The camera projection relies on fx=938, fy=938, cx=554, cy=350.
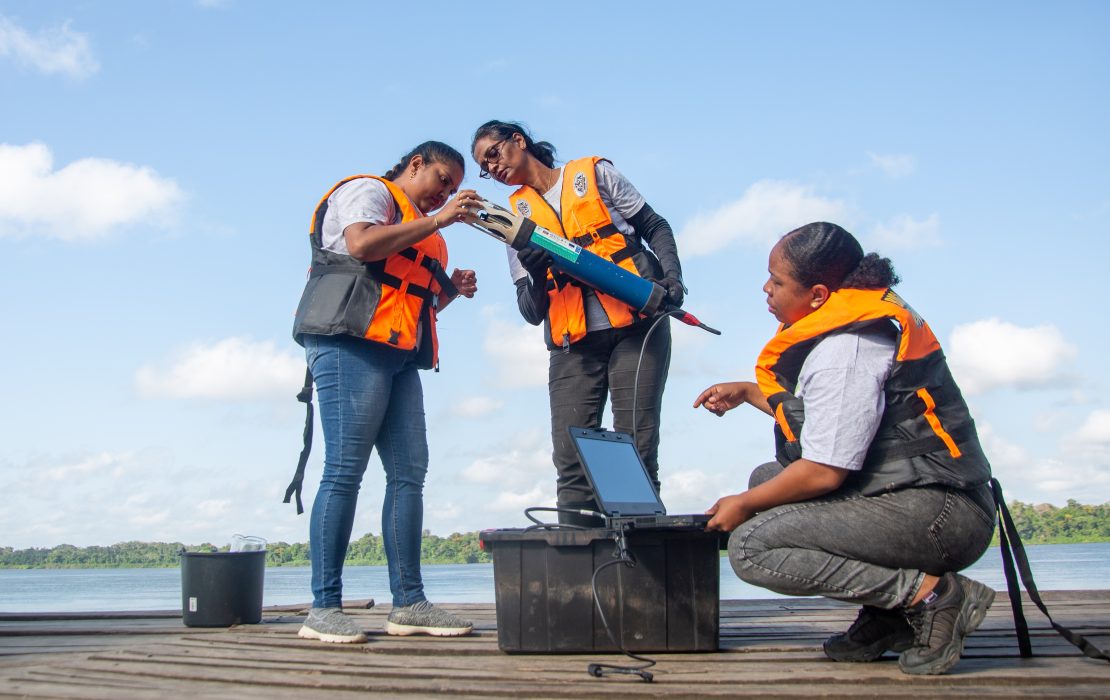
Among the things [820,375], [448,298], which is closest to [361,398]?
[448,298]

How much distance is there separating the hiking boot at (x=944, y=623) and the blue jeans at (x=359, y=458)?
180 cm

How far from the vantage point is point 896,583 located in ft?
7.64

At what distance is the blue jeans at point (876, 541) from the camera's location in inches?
91.3

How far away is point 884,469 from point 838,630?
1072 millimetres

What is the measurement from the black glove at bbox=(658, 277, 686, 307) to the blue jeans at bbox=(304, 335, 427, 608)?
996 millimetres

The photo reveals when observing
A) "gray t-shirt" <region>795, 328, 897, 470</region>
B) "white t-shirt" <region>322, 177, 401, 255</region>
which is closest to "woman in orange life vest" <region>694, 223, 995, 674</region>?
"gray t-shirt" <region>795, 328, 897, 470</region>

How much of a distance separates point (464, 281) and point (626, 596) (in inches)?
60.2

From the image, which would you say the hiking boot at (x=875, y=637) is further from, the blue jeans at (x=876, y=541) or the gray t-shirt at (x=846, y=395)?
the gray t-shirt at (x=846, y=395)

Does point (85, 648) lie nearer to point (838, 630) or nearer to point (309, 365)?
point (309, 365)

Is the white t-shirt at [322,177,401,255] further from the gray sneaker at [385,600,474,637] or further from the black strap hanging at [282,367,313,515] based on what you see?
the gray sneaker at [385,600,474,637]

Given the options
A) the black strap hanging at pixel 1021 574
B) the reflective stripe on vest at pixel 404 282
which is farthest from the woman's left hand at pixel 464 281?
the black strap hanging at pixel 1021 574

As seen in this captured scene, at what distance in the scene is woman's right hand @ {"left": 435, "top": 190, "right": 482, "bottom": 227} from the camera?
11.1 ft

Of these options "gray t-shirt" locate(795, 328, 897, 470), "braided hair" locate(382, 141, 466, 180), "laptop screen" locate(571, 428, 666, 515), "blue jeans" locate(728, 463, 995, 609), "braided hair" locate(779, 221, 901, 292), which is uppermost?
"braided hair" locate(382, 141, 466, 180)

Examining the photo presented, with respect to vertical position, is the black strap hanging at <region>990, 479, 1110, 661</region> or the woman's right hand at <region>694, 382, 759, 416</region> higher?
the woman's right hand at <region>694, 382, 759, 416</region>
